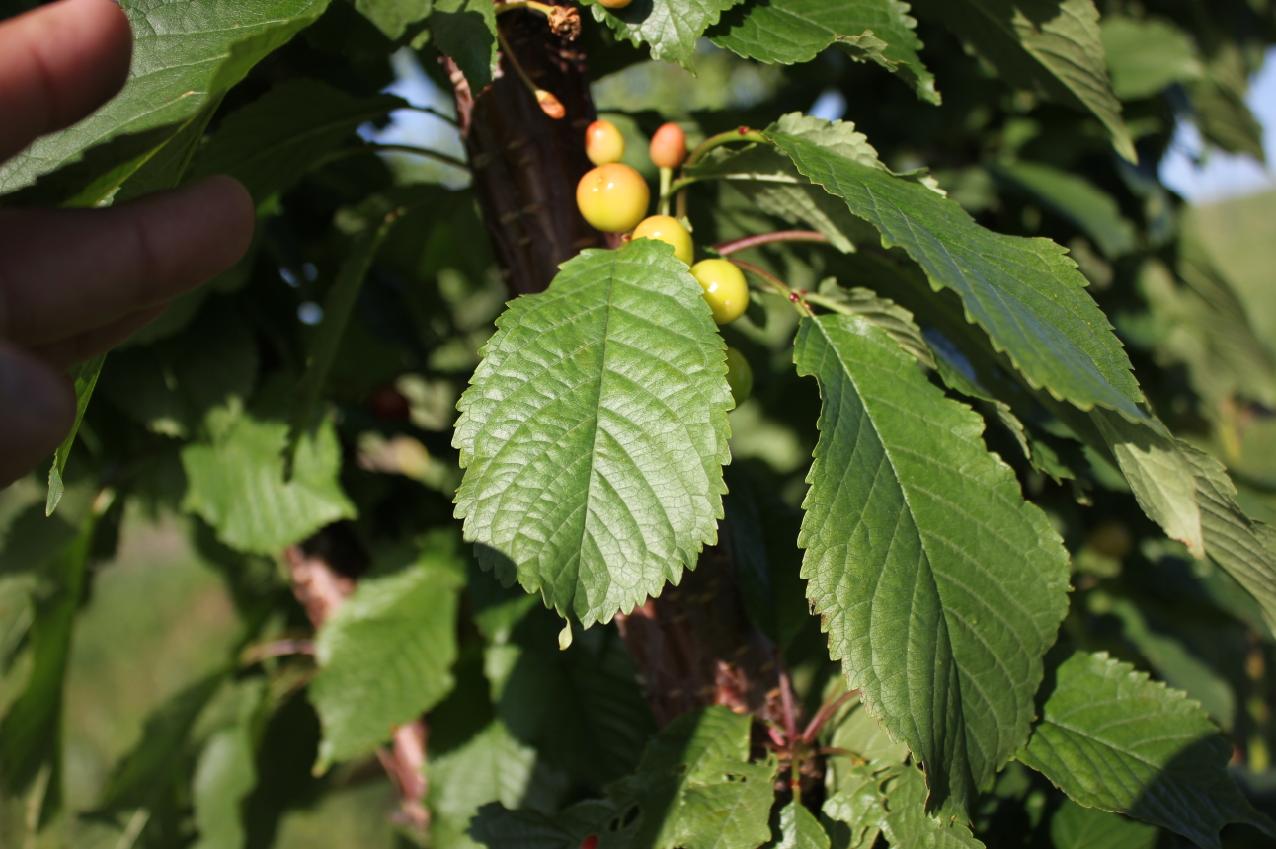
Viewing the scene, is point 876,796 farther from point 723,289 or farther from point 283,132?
point 283,132

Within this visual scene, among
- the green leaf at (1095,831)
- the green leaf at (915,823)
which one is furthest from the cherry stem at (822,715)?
the green leaf at (1095,831)

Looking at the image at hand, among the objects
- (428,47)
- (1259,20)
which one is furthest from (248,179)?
(1259,20)

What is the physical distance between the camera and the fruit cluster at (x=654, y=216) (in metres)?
0.84

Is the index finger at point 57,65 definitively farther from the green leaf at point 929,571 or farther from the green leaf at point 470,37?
the green leaf at point 929,571

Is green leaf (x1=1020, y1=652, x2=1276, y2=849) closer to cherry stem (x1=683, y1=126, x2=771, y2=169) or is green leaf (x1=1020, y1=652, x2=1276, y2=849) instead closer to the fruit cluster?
the fruit cluster

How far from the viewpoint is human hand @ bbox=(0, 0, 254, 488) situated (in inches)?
20.1

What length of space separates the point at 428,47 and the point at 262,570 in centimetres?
117

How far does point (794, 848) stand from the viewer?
0.85 meters

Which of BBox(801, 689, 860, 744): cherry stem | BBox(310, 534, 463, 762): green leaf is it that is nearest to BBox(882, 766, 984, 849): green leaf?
BBox(801, 689, 860, 744): cherry stem

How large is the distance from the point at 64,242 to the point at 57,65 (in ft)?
0.31

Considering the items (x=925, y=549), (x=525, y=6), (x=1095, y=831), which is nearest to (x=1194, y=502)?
(x=925, y=549)

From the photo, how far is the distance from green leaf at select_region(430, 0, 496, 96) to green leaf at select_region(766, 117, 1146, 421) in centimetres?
23

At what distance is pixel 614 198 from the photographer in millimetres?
862

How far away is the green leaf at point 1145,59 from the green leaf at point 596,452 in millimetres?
1379
